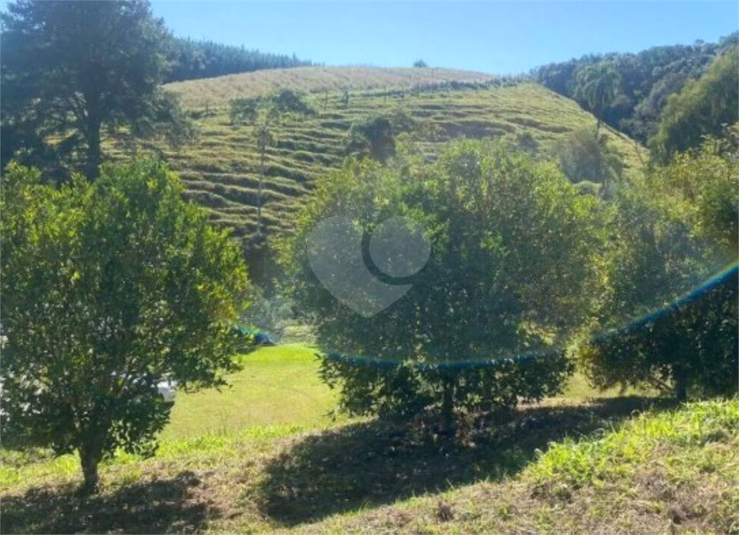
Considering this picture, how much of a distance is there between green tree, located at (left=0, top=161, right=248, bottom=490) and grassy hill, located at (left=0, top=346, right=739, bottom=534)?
0.72 metres

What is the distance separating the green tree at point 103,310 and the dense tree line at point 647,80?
38.4 meters

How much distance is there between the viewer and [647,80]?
5566 cm

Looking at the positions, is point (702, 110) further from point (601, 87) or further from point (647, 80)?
point (647, 80)

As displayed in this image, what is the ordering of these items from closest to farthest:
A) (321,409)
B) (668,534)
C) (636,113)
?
(668,534) → (321,409) → (636,113)

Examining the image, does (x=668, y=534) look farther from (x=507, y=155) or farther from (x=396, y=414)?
(x=507, y=155)

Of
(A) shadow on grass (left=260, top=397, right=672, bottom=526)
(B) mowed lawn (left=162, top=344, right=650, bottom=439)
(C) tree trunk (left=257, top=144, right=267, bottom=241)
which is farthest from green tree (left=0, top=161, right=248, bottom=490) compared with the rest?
(C) tree trunk (left=257, top=144, right=267, bottom=241)

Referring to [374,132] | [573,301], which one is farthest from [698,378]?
[374,132]

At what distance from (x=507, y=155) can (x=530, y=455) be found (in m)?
3.90

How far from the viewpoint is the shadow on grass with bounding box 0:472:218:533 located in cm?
764

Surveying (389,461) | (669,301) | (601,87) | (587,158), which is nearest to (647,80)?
(601,87)

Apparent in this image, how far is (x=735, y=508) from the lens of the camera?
452 centimetres

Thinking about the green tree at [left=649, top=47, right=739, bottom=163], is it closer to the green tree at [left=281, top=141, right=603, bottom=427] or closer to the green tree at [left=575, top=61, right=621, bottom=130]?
the green tree at [left=575, top=61, right=621, bottom=130]

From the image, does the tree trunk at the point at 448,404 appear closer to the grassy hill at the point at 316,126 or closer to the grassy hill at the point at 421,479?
the grassy hill at the point at 421,479

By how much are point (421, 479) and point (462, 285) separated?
2293 millimetres
